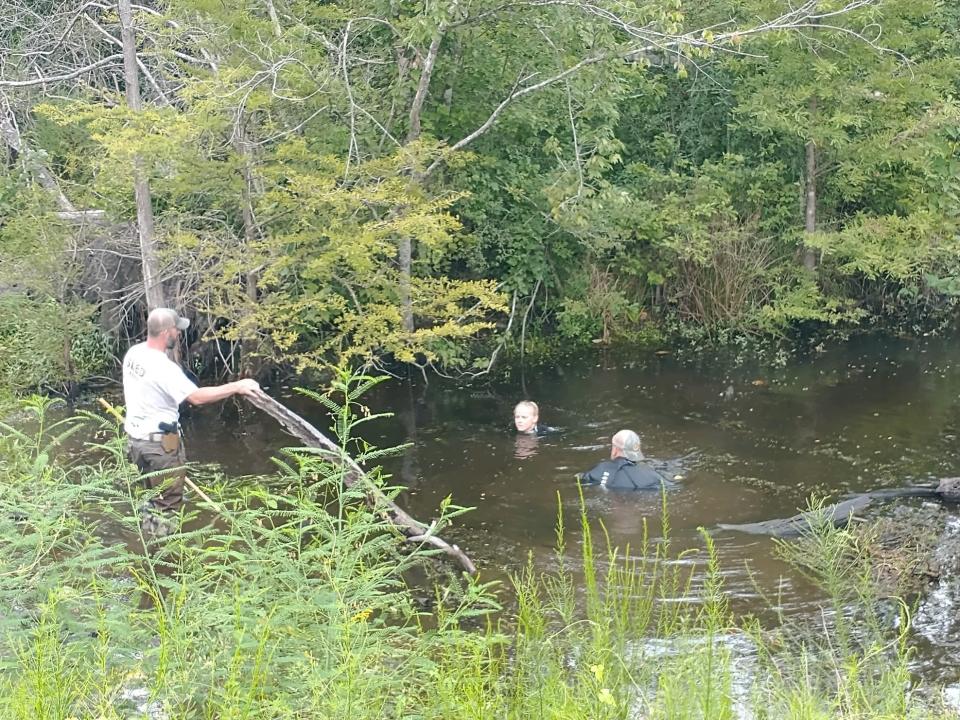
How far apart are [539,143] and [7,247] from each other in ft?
25.6

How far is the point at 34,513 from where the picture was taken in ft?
14.8

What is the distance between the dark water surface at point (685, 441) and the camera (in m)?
9.16

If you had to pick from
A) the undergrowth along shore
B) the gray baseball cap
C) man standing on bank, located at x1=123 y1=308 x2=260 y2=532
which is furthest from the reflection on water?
the undergrowth along shore

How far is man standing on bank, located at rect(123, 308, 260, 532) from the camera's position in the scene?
24.4 feet

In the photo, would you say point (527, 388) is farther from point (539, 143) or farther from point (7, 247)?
point (7, 247)

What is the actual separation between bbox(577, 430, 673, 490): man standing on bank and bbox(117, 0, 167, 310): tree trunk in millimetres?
6301

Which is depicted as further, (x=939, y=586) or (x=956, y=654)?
Answer: (x=939, y=586)

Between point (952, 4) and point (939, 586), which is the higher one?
point (952, 4)

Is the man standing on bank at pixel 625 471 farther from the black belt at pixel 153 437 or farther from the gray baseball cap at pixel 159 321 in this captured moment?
the gray baseball cap at pixel 159 321

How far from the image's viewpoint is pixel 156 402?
7.70 meters

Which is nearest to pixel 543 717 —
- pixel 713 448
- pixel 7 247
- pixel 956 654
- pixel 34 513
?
pixel 34 513

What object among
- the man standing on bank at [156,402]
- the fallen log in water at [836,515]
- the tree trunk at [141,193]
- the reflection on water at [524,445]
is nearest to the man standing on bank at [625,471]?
the fallen log in water at [836,515]

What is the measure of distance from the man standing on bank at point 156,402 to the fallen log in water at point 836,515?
452 centimetres

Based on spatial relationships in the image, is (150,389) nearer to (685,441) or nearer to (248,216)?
(248,216)
